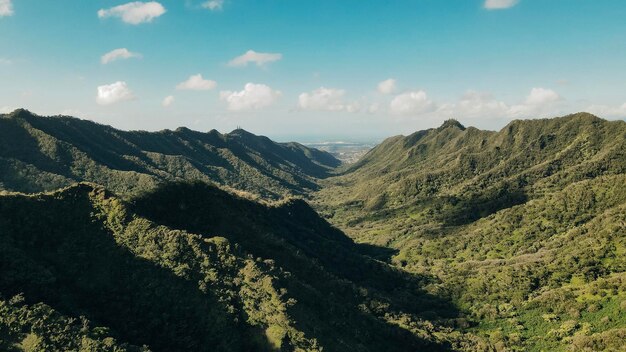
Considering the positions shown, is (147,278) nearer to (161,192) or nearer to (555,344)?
(161,192)

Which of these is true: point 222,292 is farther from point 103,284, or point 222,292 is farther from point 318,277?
point 318,277

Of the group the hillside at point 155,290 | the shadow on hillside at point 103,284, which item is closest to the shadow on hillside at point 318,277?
the hillside at point 155,290

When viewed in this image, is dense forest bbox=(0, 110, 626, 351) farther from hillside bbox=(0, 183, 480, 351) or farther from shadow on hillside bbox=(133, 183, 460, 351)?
shadow on hillside bbox=(133, 183, 460, 351)

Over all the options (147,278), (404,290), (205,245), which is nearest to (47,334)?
(147,278)

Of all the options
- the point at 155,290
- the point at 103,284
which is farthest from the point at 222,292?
the point at 103,284

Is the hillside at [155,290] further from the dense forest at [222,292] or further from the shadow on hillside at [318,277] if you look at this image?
the shadow on hillside at [318,277]
